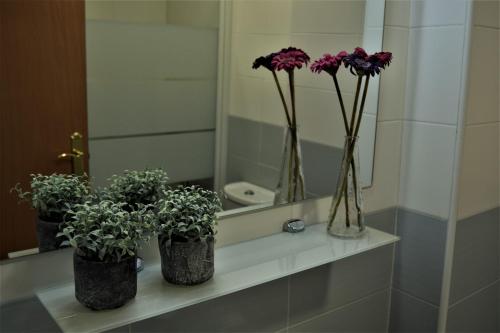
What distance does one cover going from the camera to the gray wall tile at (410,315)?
1516 mm

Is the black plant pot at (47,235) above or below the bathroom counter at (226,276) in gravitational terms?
above

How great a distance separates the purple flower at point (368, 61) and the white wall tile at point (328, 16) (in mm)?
184

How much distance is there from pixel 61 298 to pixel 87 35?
0.48 m

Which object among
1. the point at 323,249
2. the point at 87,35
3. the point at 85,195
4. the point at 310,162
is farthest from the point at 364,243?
the point at 87,35

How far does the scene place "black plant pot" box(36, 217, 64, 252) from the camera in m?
0.98

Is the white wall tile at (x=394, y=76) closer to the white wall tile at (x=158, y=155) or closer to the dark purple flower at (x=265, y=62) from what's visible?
the dark purple flower at (x=265, y=62)

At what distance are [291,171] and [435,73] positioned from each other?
1.46 ft

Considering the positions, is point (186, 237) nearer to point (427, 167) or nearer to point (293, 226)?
point (293, 226)

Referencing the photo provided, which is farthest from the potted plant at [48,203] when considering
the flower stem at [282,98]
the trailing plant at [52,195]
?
the flower stem at [282,98]

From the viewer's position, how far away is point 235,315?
1.24 m

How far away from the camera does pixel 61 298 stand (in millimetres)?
972

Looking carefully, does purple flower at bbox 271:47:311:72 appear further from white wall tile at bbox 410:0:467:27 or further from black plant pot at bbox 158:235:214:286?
black plant pot at bbox 158:235:214:286

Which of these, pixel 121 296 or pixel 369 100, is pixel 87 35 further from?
pixel 369 100

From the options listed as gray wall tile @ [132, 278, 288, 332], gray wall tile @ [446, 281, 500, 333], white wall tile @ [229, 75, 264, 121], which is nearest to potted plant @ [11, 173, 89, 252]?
gray wall tile @ [132, 278, 288, 332]
